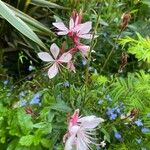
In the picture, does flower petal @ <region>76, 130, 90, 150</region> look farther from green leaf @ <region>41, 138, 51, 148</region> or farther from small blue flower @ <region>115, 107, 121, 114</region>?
small blue flower @ <region>115, 107, 121, 114</region>

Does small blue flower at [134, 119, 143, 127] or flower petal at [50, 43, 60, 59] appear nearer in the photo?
flower petal at [50, 43, 60, 59]

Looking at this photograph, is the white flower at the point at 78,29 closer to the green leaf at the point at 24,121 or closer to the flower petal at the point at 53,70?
the flower petal at the point at 53,70

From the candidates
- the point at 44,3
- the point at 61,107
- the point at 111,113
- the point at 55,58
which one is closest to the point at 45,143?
the point at 61,107

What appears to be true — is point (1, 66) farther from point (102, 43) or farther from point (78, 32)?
point (78, 32)

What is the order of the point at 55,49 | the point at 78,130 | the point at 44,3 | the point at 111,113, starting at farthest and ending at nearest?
the point at 44,3, the point at 111,113, the point at 55,49, the point at 78,130

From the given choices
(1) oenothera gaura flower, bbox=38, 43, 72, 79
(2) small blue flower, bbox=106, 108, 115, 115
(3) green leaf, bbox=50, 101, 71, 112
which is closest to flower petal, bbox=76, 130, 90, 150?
(1) oenothera gaura flower, bbox=38, 43, 72, 79

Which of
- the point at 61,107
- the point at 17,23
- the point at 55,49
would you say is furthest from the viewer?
the point at 17,23

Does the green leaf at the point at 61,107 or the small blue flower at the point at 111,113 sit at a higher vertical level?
the green leaf at the point at 61,107

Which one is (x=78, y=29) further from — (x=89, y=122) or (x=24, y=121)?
(x=24, y=121)

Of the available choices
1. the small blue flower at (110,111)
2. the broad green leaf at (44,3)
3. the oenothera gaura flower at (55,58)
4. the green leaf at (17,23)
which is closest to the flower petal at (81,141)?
the oenothera gaura flower at (55,58)
